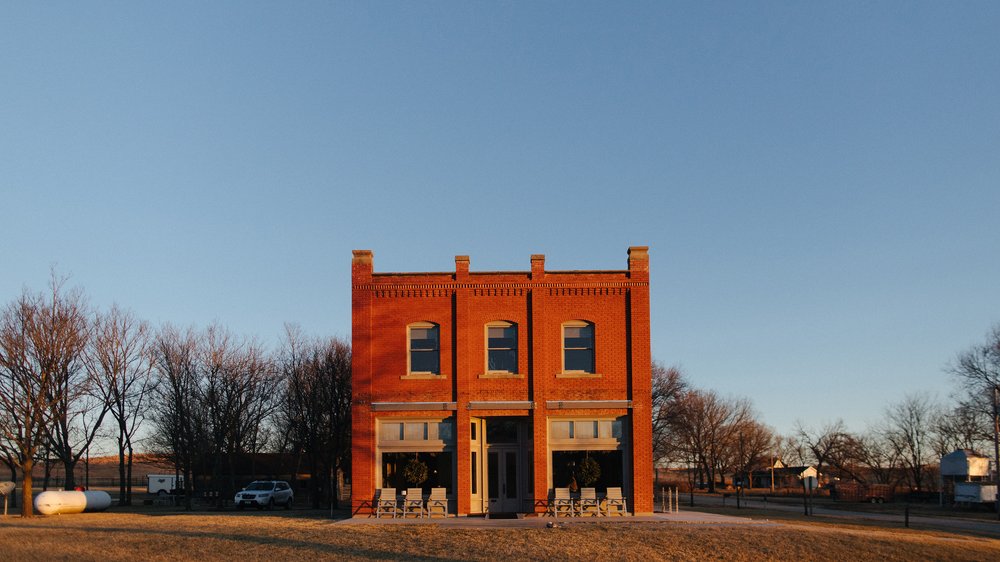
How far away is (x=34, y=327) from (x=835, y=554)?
104 feet

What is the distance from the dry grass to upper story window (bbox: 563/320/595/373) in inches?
247

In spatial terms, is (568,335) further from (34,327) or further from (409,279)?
(34,327)

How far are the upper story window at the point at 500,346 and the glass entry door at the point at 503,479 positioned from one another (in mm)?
2970

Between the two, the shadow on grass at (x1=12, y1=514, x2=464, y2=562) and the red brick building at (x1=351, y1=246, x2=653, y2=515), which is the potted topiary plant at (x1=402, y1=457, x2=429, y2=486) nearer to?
the red brick building at (x1=351, y1=246, x2=653, y2=515)

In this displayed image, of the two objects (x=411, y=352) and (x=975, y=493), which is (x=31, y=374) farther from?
(x=975, y=493)

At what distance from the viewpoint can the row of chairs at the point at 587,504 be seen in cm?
3027

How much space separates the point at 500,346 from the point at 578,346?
275 centimetres

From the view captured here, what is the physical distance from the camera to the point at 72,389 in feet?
132

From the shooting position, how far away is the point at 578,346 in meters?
31.7

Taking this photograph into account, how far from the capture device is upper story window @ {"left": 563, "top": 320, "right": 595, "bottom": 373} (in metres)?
31.7

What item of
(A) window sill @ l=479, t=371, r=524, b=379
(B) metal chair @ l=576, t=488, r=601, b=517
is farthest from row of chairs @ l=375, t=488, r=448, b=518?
(B) metal chair @ l=576, t=488, r=601, b=517

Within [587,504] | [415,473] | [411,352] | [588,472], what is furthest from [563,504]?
[411,352]

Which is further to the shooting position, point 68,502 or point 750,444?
point 750,444

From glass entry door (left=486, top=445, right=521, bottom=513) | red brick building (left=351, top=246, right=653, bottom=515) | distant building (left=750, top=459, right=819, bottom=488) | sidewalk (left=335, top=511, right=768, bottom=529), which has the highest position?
red brick building (left=351, top=246, right=653, bottom=515)
